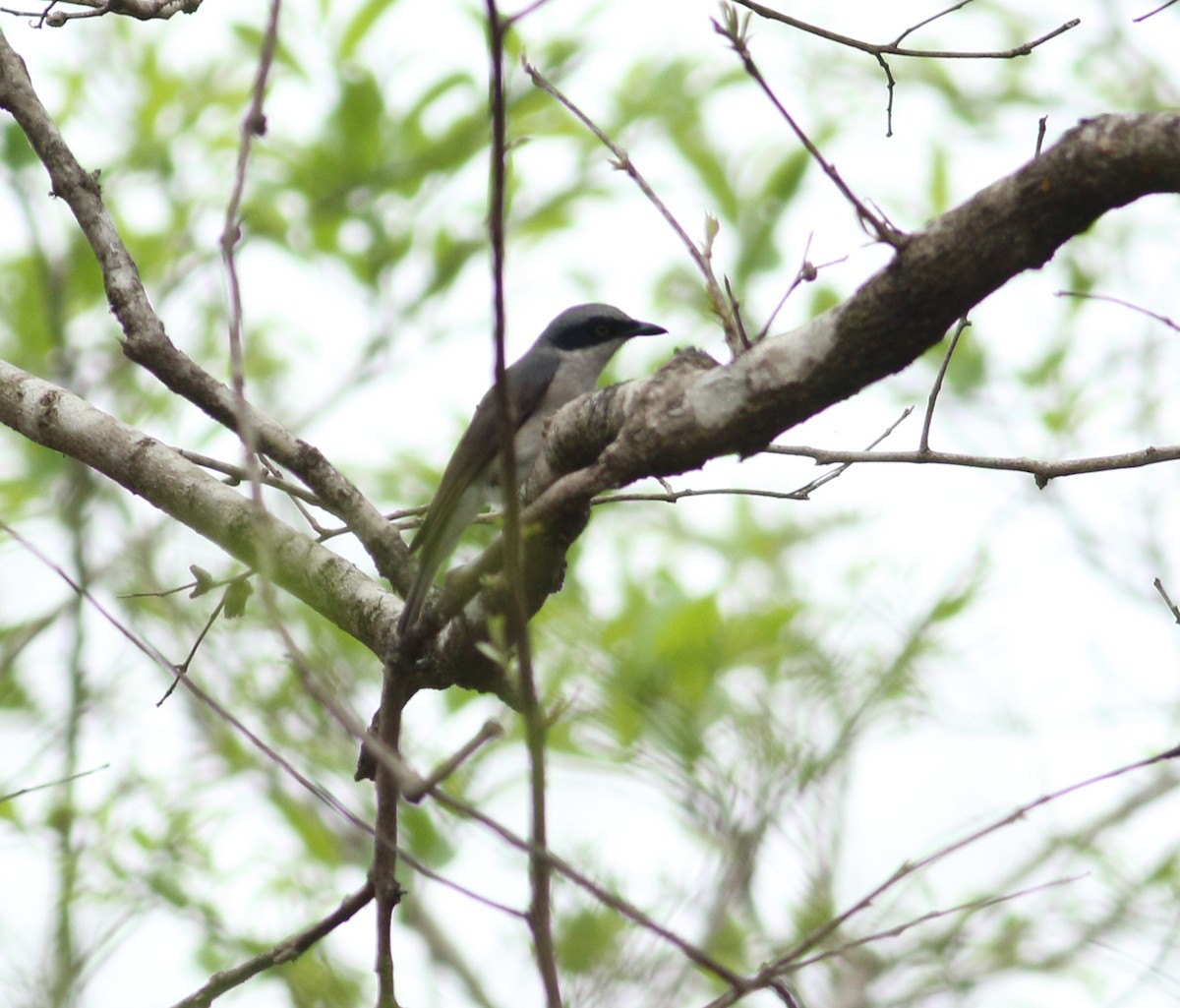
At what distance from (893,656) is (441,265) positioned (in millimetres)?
3287

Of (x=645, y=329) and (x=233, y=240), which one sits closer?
(x=233, y=240)

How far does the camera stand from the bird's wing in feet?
15.4

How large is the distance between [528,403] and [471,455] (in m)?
1.53

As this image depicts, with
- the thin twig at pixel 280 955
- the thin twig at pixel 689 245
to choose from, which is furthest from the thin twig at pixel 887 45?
the thin twig at pixel 280 955

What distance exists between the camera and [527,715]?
82.0 inches

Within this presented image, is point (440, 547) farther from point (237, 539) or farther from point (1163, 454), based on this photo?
point (1163, 454)

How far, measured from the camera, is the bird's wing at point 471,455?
185 inches

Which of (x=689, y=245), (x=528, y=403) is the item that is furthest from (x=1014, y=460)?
(x=528, y=403)

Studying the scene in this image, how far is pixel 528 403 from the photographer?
6.57m

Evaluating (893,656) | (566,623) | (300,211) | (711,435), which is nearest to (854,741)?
(893,656)

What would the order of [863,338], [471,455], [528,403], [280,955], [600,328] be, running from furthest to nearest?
1. [600,328]
2. [528,403]
3. [471,455]
4. [280,955]
5. [863,338]

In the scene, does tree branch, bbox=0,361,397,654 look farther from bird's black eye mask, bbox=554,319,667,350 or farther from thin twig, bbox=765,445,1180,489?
bird's black eye mask, bbox=554,319,667,350

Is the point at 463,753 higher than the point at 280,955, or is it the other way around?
the point at 280,955

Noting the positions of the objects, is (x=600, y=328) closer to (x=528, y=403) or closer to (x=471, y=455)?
(x=528, y=403)
